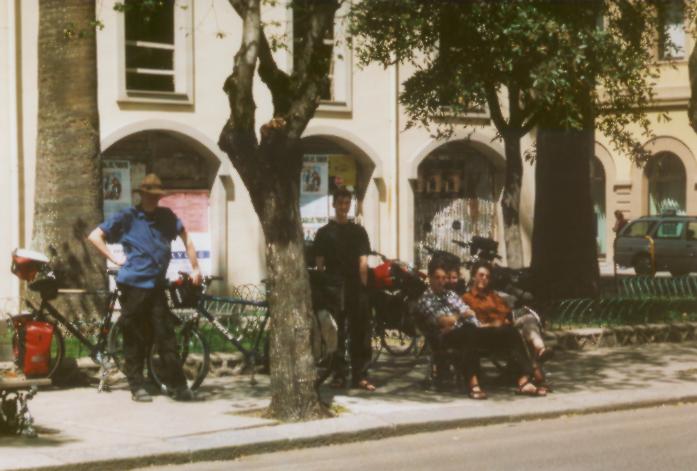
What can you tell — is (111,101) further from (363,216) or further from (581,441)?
(581,441)

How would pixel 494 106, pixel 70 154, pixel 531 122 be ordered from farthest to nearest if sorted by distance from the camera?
pixel 531 122
pixel 494 106
pixel 70 154

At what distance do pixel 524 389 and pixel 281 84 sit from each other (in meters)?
3.63

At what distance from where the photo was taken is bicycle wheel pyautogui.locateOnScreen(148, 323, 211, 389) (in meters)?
12.3

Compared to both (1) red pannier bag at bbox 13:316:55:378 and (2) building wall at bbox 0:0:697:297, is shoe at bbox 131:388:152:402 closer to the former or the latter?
(1) red pannier bag at bbox 13:316:55:378

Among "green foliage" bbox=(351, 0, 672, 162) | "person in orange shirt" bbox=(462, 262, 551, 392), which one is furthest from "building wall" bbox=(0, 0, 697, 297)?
"person in orange shirt" bbox=(462, 262, 551, 392)

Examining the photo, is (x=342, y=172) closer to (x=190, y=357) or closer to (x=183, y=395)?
(x=190, y=357)

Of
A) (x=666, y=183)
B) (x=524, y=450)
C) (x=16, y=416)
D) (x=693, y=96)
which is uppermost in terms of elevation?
(x=666, y=183)

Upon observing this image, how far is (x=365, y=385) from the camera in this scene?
42.3 ft

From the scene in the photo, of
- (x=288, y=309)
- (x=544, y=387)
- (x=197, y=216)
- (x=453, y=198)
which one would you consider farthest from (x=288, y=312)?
(x=453, y=198)

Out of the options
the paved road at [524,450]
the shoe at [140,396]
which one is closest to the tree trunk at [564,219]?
the paved road at [524,450]

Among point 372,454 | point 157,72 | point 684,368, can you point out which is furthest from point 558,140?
point 372,454

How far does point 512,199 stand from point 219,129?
8005mm

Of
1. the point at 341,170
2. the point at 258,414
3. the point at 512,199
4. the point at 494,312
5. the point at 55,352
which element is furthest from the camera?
the point at 341,170

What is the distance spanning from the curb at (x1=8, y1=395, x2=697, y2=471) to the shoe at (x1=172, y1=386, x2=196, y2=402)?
1.96m
